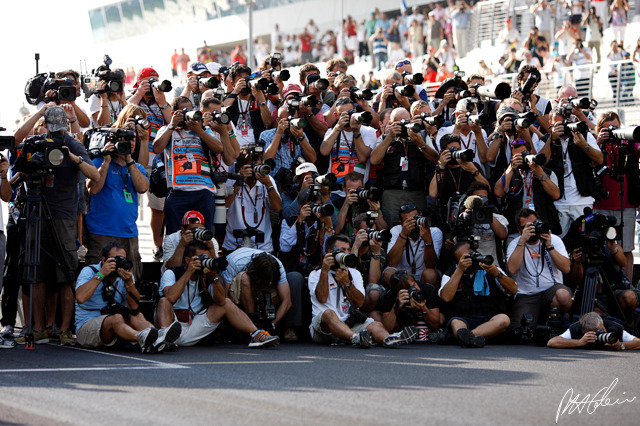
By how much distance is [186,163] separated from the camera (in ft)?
33.0

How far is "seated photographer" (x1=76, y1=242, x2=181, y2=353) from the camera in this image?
8.42 metres

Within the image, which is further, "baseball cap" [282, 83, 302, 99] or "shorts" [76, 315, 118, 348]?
"baseball cap" [282, 83, 302, 99]

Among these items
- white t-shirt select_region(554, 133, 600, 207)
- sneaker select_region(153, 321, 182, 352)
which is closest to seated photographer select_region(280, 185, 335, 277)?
sneaker select_region(153, 321, 182, 352)

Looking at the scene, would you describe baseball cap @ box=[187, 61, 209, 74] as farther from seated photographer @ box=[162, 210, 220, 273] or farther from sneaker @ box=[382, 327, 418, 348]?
sneaker @ box=[382, 327, 418, 348]

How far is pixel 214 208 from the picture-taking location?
400 inches

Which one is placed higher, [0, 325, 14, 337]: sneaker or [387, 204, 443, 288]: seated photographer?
[387, 204, 443, 288]: seated photographer

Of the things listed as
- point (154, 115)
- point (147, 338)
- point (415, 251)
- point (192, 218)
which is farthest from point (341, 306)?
point (154, 115)

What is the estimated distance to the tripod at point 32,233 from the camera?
28.3ft

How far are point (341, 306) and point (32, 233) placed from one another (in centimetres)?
292

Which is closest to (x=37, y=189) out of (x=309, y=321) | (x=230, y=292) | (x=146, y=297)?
(x=146, y=297)

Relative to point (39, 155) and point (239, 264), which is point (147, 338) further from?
point (39, 155)

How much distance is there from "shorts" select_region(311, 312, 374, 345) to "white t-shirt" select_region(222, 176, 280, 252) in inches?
47.5

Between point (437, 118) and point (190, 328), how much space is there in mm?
3433

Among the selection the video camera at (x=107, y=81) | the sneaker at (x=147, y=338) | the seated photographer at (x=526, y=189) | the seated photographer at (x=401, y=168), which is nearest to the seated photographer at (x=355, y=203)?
the seated photographer at (x=401, y=168)
